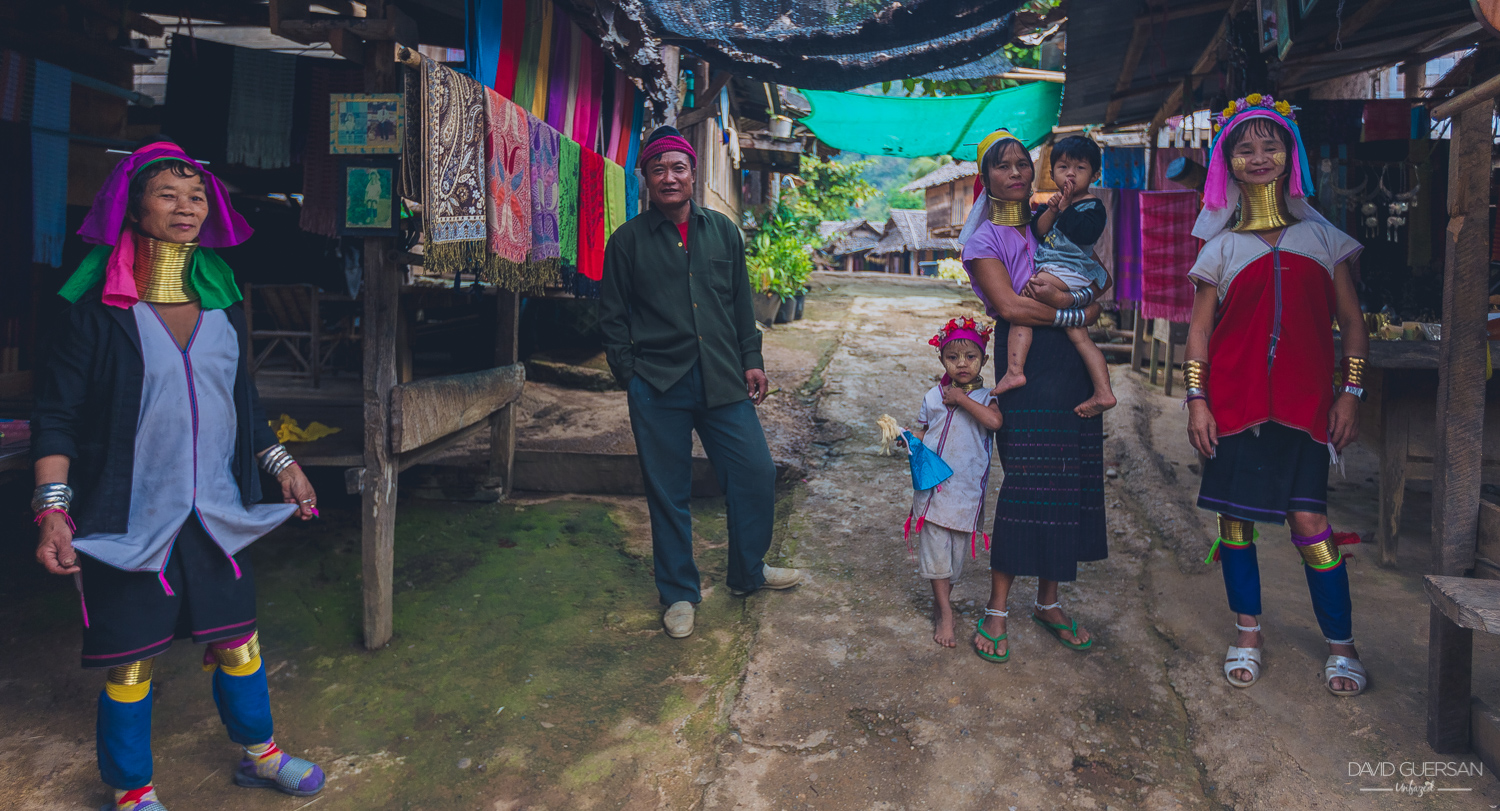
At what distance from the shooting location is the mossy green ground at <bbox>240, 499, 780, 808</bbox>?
2596 mm

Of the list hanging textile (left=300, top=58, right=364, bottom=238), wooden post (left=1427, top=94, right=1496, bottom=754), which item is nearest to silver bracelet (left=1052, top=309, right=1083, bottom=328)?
wooden post (left=1427, top=94, right=1496, bottom=754)

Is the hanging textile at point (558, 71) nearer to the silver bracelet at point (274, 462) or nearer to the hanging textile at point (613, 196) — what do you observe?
the hanging textile at point (613, 196)

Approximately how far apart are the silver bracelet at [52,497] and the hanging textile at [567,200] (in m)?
2.40

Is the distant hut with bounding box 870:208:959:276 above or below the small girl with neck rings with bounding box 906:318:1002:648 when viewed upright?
above

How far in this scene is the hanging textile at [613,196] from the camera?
4.87 m

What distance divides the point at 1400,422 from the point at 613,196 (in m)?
4.18

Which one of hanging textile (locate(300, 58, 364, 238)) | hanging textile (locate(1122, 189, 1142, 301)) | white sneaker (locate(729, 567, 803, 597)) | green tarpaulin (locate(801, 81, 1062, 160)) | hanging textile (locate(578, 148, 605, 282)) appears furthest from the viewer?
green tarpaulin (locate(801, 81, 1062, 160))

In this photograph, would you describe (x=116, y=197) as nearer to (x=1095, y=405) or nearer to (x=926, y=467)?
(x=926, y=467)

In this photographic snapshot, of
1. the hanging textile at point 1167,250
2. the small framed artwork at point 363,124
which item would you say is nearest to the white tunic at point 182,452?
the small framed artwork at point 363,124

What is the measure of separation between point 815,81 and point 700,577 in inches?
127

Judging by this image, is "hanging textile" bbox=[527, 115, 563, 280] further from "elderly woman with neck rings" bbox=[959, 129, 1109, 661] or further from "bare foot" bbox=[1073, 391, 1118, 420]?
"bare foot" bbox=[1073, 391, 1118, 420]

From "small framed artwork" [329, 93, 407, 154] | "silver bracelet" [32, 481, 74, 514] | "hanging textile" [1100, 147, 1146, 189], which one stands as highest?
"hanging textile" [1100, 147, 1146, 189]

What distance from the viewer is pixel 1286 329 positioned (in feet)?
8.98

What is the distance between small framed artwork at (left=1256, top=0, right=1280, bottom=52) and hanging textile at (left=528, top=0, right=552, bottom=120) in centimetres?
335
